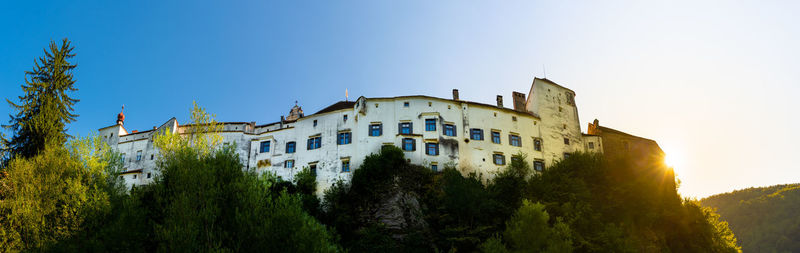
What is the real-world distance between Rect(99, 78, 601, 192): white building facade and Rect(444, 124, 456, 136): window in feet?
0.30

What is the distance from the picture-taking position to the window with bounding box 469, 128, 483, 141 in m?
43.4

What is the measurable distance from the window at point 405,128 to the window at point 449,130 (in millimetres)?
2950

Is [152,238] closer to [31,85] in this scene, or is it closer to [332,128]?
[31,85]

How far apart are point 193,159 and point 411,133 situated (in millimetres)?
20327

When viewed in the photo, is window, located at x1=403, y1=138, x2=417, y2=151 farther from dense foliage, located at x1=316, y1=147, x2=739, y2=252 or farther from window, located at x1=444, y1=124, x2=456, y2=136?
window, located at x1=444, y1=124, x2=456, y2=136

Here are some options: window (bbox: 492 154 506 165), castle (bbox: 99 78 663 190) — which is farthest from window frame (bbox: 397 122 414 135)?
window (bbox: 492 154 506 165)

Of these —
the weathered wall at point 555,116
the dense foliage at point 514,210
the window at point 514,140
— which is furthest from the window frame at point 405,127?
the weathered wall at point 555,116

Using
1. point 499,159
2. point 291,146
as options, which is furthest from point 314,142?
point 499,159

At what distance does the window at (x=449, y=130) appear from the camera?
42625 mm

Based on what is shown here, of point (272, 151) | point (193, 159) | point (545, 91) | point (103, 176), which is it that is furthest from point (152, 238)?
point (545, 91)

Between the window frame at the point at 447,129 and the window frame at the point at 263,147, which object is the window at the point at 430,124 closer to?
the window frame at the point at 447,129

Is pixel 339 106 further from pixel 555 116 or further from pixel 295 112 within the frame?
pixel 555 116

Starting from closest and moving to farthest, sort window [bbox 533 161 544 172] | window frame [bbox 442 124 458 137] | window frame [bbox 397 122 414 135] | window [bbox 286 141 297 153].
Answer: window frame [bbox 397 122 414 135] < window frame [bbox 442 124 458 137] < window [bbox 286 141 297 153] < window [bbox 533 161 544 172]

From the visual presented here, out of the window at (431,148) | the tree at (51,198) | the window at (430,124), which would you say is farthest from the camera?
the window at (430,124)
